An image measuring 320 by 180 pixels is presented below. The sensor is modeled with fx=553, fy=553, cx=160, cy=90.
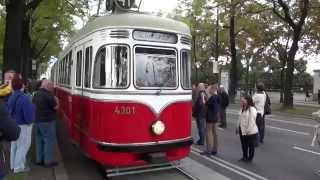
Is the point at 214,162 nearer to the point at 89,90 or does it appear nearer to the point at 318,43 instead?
the point at 89,90

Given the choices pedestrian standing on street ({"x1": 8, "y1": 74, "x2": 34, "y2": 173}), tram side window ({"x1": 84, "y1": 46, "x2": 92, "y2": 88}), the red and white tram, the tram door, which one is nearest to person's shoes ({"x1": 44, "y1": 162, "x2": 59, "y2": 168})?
the tram door

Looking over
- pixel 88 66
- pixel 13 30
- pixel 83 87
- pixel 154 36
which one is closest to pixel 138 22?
pixel 154 36

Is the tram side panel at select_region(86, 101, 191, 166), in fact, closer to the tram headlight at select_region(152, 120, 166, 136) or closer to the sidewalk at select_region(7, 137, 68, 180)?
the tram headlight at select_region(152, 120, 166, 136)

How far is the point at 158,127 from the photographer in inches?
382

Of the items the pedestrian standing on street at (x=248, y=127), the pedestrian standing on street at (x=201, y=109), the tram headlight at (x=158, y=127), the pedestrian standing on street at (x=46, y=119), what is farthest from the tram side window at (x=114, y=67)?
the pedestrian standing on street at (x=201, y=109)

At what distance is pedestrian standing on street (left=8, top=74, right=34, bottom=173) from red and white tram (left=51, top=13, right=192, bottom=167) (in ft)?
3.61

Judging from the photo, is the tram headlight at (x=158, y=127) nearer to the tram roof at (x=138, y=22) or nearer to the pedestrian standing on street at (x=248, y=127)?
the tram roof at (x=138, y=22)

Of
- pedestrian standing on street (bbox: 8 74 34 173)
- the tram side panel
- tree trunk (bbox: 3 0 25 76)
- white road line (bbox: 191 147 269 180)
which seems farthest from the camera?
tree trunk (bbox: 3 0 25 76)

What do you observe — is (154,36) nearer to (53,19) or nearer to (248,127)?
(248,127)

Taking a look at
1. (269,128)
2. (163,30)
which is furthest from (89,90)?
(269,128)

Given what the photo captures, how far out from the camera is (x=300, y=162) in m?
12.9

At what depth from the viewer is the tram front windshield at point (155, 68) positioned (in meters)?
9.75

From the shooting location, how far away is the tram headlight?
9670 millimetres

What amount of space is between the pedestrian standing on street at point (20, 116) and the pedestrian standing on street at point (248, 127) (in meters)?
4.98
